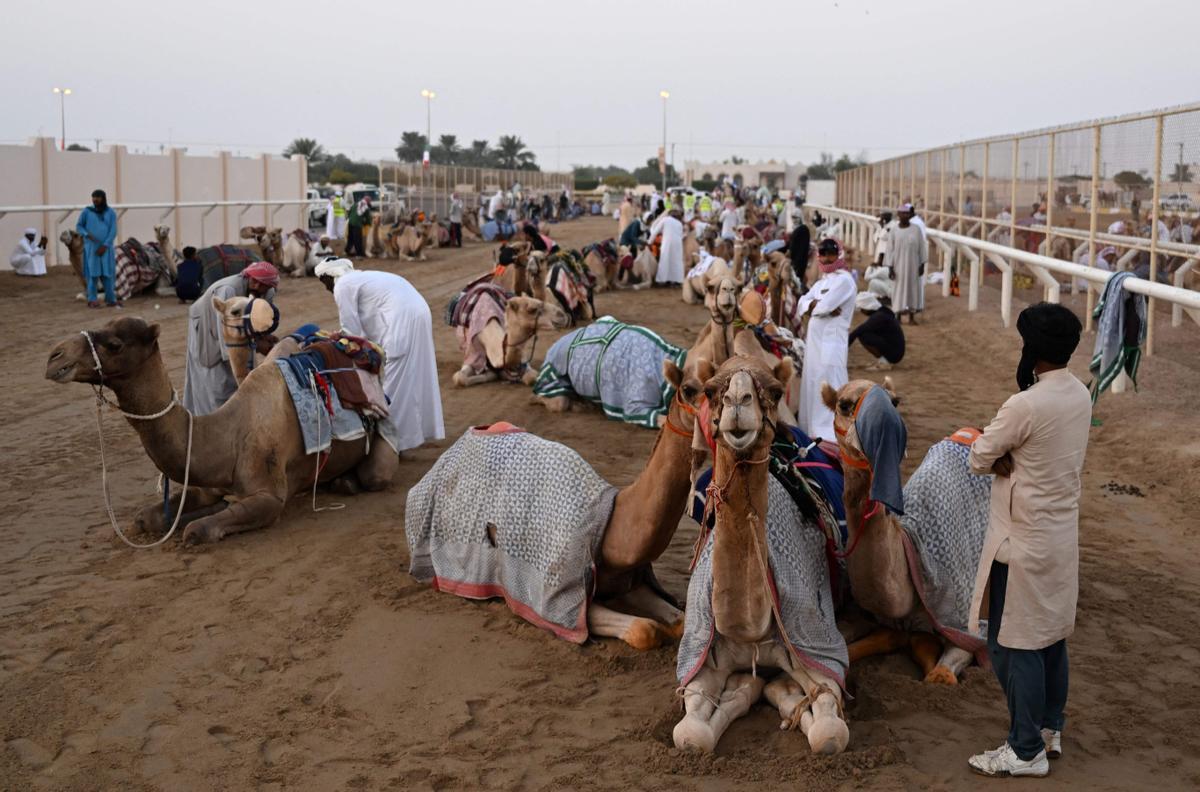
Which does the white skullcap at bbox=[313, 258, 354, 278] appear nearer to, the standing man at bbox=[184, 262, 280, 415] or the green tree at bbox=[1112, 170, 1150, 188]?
the standing man at bbox=[184, 262, 280, 415]

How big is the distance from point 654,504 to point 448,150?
98.0 m

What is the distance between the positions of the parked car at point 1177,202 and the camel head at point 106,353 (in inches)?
416

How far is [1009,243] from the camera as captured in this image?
20.2m

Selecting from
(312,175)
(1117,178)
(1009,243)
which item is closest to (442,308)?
(1009,243)

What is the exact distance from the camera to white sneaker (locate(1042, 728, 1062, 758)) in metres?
4.54

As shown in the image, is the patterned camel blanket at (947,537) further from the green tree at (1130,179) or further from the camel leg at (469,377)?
the green tree at (1130,179)

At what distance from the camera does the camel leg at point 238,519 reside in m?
7.31

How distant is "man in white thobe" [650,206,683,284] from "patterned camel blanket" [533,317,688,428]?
12397 millimetres

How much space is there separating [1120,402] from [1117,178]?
16.8 ft

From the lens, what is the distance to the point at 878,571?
5.25m

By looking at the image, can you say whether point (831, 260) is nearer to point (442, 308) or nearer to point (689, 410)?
point (689, 410)

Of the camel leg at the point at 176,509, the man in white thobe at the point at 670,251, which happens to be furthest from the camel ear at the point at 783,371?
the man in white thobe at the point at 670,251

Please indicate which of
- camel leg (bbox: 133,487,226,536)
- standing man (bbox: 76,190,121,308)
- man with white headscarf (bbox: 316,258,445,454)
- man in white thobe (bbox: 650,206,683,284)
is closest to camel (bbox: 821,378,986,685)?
camel leg (bbox: 133,487,226,536)

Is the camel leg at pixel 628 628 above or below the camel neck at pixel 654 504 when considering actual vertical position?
below
